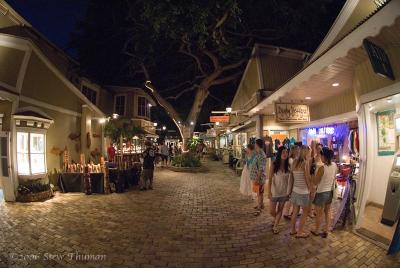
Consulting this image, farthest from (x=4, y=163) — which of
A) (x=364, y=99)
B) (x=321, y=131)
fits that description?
(x=321, y=131)

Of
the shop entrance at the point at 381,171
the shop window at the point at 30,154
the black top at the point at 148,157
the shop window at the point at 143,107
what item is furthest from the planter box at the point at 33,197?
the shop window at the point at 143,107

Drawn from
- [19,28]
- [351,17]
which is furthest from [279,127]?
[19,28]

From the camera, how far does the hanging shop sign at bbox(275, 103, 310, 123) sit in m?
9.26

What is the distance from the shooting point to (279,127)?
13055 mm

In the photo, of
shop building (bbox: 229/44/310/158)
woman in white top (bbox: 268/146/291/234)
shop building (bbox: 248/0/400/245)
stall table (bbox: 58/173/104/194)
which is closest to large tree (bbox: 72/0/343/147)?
shop building (bbox: 229/44/310/158)

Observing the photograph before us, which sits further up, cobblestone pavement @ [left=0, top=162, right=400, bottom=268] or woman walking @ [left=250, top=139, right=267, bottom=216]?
woman walking @ [left=250, top=139, right=267, bottom=216]

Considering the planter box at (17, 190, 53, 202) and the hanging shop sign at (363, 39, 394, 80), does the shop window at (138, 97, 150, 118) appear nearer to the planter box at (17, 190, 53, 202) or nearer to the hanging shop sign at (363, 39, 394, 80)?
the planter box at (17, 190, 53, 202)

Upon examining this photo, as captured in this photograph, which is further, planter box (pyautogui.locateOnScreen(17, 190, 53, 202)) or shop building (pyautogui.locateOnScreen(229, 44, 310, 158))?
shop building (pyautogui.locateOnScreen(229, 44, 310, 158))

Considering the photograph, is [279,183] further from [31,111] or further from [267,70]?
[267,70]

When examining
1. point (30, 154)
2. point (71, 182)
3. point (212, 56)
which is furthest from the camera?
point (212, 56)

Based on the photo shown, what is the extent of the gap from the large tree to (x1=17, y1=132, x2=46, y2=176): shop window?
8.92m

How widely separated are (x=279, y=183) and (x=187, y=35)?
40.5ft

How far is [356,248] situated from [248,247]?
198 cm

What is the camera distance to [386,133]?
6.74m
